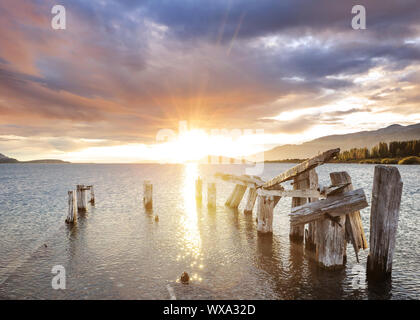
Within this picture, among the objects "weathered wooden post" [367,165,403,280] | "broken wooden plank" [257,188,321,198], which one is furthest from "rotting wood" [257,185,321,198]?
"weathered wooden post" [367,165,403,280]

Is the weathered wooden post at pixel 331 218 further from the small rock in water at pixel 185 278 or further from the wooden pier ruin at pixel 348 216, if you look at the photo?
the small rock in water at pixel 185 278

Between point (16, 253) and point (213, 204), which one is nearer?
point (16, 253)

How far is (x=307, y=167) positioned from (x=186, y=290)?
5865 mm

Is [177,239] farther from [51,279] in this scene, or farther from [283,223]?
[283,223]

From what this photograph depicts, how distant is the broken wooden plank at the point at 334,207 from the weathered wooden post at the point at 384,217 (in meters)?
0.45

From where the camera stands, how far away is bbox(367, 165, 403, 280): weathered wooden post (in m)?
7.62

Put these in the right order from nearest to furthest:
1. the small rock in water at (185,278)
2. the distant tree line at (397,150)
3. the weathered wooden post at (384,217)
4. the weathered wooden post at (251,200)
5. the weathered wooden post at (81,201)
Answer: the weathered wooden post at (384,217)
the small rock in water at (185,278)
the weathered wooden post at (251,200)
the weathered wooden post at (81,201)
the distant tree line at (397,150)

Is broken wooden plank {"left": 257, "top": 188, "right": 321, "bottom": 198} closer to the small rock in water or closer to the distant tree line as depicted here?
the small rock in water

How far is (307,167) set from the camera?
940 centimetres

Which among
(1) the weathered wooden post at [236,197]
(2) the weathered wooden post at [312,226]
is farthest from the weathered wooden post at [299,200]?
(1) the weathered wooden post at [236,197]

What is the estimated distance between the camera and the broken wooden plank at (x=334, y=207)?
793 cm

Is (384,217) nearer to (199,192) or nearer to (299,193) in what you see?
(299,193)

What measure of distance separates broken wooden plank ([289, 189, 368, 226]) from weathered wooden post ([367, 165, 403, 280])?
448 mm
